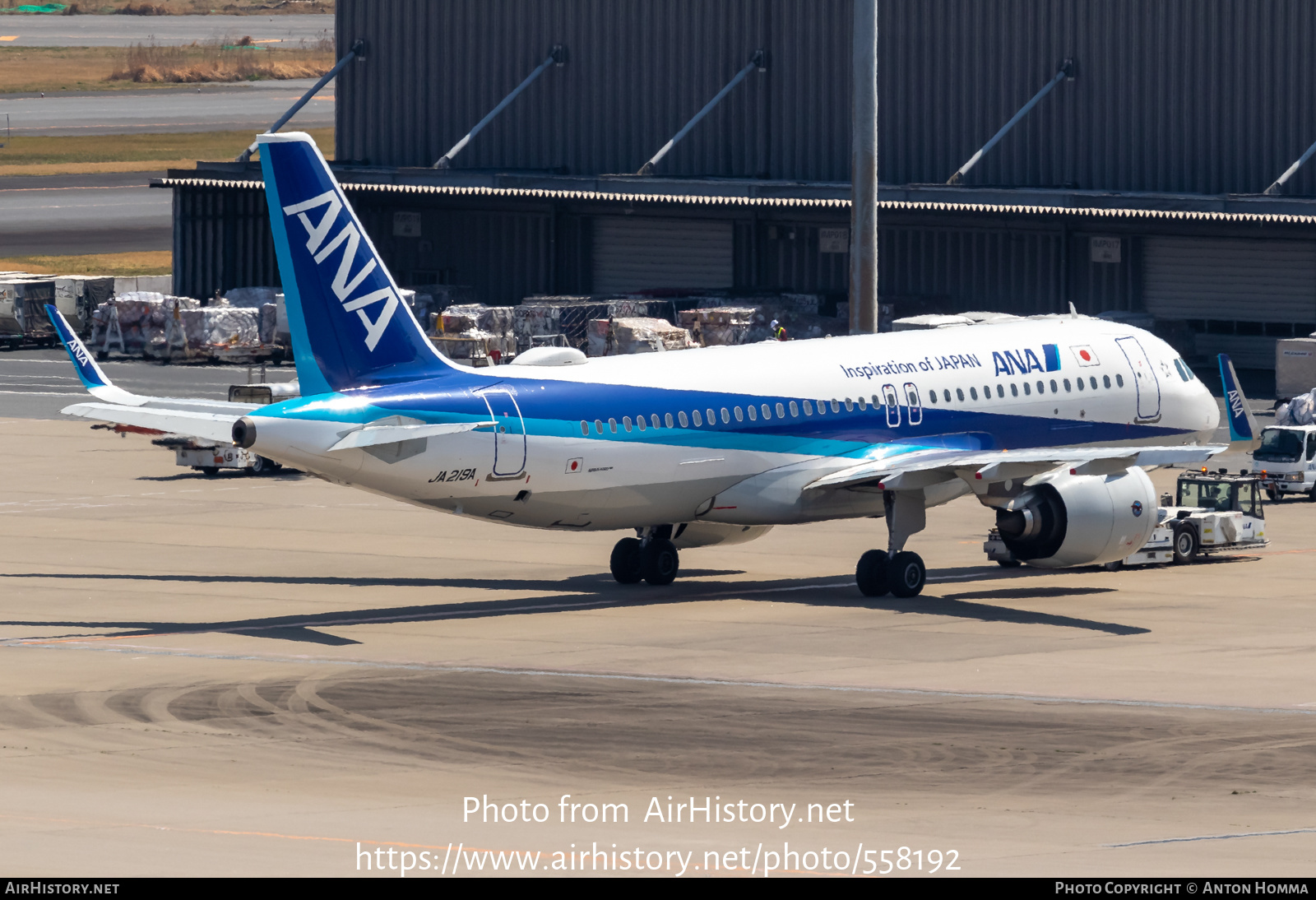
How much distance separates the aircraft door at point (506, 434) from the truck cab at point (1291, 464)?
81.6 ft

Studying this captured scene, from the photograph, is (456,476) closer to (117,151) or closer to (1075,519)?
(1075,519)

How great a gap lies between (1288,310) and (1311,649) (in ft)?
149

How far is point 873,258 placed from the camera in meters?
57.8

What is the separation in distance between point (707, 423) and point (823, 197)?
4441cm

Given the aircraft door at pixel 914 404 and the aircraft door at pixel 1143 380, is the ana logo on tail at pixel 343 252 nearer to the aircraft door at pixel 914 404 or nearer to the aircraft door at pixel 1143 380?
the aircraft door at pixel 914 404

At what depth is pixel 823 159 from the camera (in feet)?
287

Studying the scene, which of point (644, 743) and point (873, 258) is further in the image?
point (873, 258)

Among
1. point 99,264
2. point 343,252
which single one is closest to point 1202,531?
point 343,252

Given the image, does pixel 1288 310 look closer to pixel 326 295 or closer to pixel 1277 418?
pixel 1277 418

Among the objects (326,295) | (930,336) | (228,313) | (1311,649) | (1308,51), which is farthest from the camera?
(228,313)

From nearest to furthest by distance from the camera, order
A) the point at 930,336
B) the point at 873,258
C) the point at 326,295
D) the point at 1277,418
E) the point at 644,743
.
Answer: the point at 644,743
the point at 326,295
the point at 930,336
the point at 873,258
the point at 1277,418

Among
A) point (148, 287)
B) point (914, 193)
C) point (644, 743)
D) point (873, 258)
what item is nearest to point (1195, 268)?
point (914, 193)

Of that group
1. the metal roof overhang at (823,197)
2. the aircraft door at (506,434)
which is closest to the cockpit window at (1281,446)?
the metal roof overhang at (823,197)

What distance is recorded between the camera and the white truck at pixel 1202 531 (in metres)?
45.1
